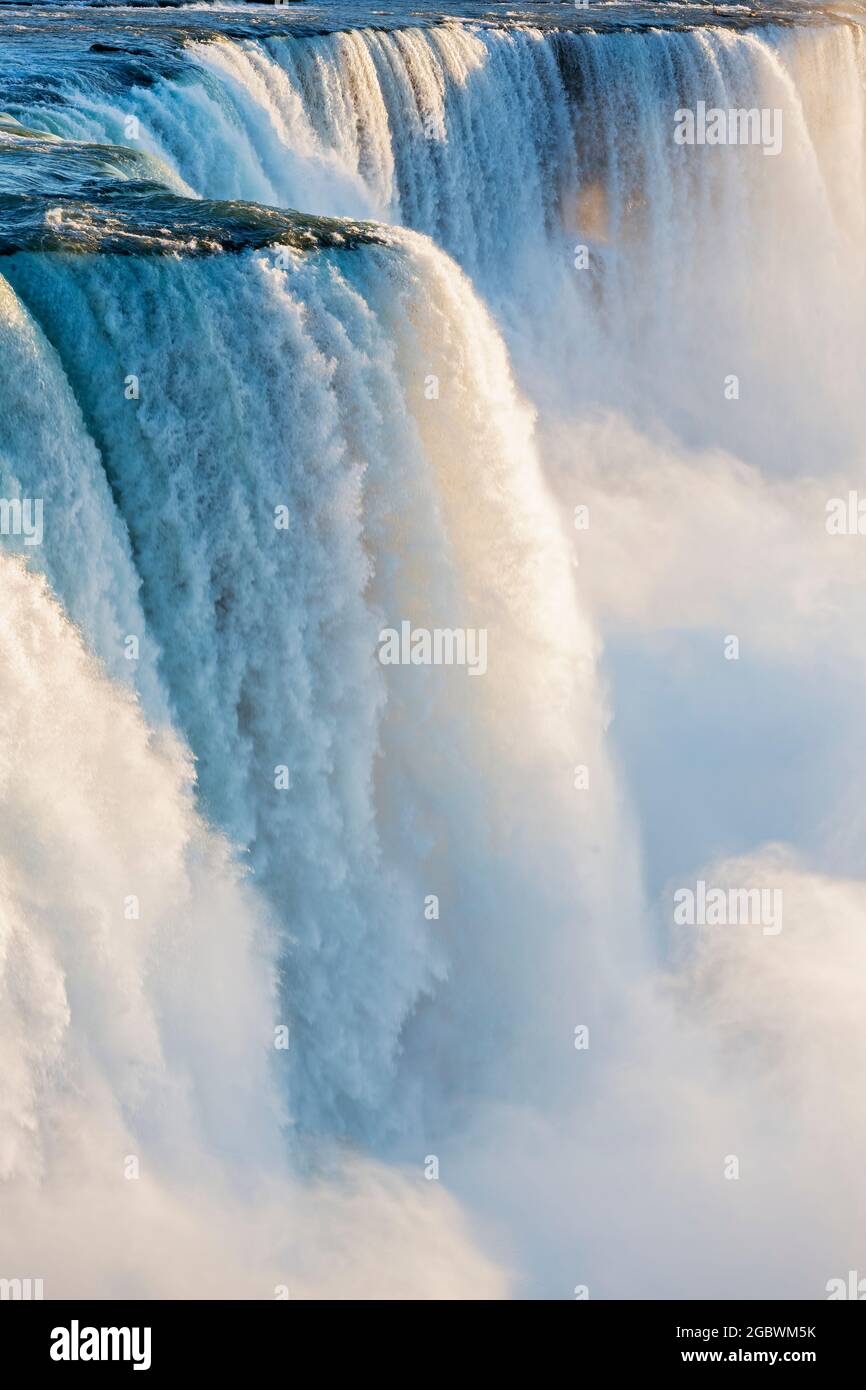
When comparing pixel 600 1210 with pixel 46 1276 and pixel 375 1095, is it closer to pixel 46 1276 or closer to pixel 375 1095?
pixel 375 1095

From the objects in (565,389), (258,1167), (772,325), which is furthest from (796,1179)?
(772,325)

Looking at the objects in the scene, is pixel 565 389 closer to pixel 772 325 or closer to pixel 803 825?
pixel 772 325

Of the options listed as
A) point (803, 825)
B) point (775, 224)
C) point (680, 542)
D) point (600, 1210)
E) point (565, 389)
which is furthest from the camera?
point (775, 224)

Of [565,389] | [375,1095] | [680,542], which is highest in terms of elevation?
[565,389]

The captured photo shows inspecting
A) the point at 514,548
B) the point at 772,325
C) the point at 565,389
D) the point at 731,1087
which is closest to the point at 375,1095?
the point at 731,1087

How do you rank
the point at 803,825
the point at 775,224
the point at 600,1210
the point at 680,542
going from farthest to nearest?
the point at 775,224 → the point at 680,542 → the point at 803,825 → the point at 600,1210

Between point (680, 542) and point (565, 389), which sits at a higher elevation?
point (565, 389)
